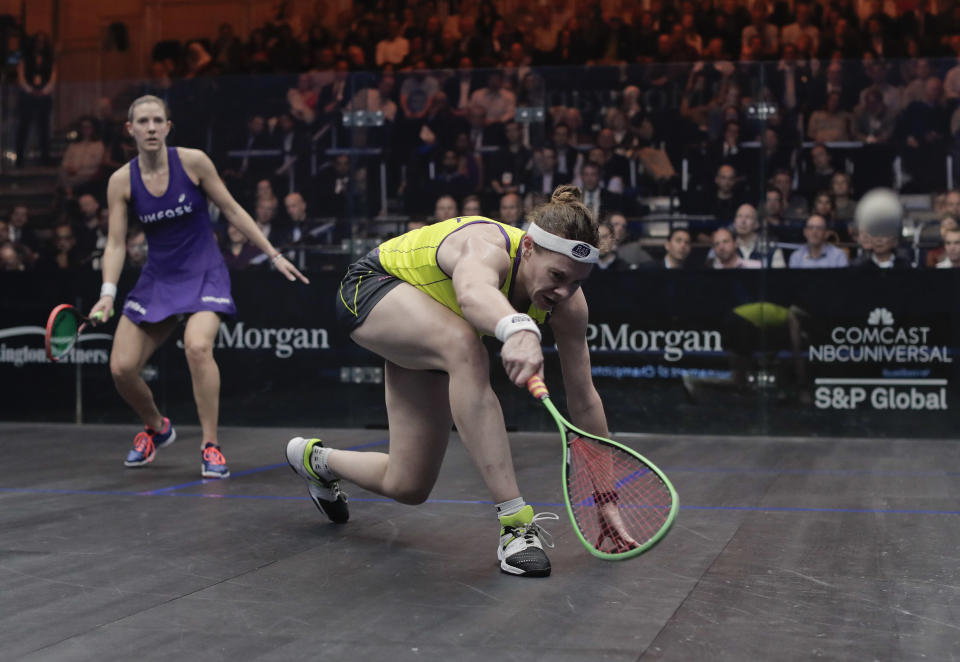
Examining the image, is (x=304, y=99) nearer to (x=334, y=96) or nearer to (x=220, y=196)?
(x=334, y=96)

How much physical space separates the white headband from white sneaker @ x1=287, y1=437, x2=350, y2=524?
1.17 metres

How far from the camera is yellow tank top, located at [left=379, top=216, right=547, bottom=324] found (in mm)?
3359

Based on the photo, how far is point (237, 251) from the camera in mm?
7957

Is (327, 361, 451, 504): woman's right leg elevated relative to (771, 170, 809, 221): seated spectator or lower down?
lower down

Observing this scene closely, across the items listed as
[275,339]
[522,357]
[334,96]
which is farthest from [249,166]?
[522,357]

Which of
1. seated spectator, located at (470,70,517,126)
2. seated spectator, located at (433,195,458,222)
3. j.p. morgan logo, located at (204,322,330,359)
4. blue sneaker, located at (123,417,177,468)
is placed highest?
seated spectator, located at (470,70,517,126)

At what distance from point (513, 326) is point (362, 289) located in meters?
0.87

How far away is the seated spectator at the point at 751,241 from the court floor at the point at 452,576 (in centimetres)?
213

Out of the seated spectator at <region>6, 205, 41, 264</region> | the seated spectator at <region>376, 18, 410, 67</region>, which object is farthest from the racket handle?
the seated spectator at <region>376, 18, 410, 67</region>

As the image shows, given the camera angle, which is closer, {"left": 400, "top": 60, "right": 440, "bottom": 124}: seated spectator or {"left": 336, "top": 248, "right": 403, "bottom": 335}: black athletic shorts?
{"left": 336, "top": 248, "right": 403, "bottom": 335}: black athletic shorts

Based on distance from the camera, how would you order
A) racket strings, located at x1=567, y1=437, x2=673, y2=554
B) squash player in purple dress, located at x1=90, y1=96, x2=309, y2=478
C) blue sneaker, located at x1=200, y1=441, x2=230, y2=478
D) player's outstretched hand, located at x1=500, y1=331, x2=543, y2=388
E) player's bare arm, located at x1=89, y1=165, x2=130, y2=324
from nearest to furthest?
1. player's outstretched hand, located at x1=500, y1=331, x2=543, y2=388
2. racket strings, located at x1=567, y1=437, x2=673, y2=554
3. blue sneaker, located at x1=200, y1=441, x2=230, y2=478
4. squash player in purple dress, located at x1=90, y1=96, x2=309, y2=478
5. player's bare arm, located at x1=89, y1=165, x2=130, y2=324

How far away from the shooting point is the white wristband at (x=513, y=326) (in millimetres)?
2891

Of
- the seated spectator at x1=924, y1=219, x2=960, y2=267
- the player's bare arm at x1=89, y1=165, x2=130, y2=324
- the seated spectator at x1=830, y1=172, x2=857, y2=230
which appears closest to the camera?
the player's bare arm at x1=89, y1=165, x2=130, y2=324

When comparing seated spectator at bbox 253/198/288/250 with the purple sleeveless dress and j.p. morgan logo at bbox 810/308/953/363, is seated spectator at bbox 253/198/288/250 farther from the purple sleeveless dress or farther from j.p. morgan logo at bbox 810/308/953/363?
j.p. morgan logo at bbox 810/308/953/363
